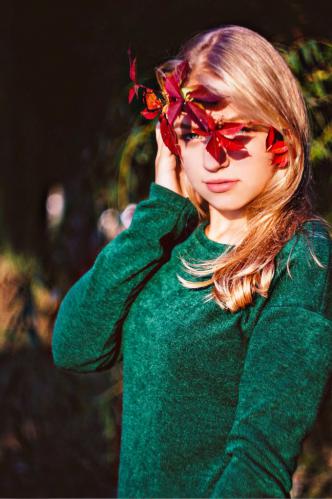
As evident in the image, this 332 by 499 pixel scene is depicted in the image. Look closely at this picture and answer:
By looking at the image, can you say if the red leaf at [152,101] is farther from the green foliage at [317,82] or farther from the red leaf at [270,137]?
the green foliage at [317,82]

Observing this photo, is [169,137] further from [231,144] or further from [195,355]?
[195,355]

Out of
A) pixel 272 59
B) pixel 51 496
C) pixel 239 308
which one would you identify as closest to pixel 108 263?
pixel 239 308

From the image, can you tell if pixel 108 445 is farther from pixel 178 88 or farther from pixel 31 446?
pixel 178 88

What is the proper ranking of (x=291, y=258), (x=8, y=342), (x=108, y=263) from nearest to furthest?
(x=291, y=258) < (x=108, y=263) < (x=8, y=342)

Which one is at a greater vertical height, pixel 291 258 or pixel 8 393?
pixel 291 258

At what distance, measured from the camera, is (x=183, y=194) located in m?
1.32

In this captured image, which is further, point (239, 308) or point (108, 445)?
point (108, 445)

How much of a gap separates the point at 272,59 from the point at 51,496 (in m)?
2.38

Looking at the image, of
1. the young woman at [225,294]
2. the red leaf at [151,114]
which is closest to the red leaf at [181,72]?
the young woman at [225,294]

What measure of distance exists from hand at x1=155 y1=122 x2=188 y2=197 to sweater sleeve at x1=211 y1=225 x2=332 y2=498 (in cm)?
40

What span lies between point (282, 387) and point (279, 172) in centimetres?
41

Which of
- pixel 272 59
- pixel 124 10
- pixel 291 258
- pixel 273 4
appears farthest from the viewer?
pixel 124 10

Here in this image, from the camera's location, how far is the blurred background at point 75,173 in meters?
1.82

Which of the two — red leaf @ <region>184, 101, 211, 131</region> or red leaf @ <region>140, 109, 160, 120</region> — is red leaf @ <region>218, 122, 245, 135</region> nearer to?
red leaf @ <region>184, 101, 211, 131</region>
